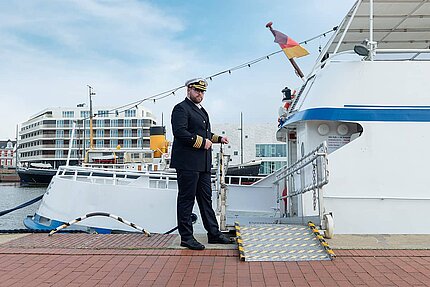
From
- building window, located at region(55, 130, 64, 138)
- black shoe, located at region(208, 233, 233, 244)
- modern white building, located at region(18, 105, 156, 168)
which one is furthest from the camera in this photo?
building window, located at region(55, 130, 64, 138)

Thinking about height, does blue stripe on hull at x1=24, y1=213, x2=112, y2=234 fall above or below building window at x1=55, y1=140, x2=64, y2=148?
below

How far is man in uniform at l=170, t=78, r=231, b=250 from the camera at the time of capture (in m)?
5.00

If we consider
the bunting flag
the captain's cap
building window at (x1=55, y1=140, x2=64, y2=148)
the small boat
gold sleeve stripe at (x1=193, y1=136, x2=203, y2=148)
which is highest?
building window at (x1=55, y1=140, x2=64, y2=148)

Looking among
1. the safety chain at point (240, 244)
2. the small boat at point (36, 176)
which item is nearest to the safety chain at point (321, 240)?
the safety chain at point (240, 244)

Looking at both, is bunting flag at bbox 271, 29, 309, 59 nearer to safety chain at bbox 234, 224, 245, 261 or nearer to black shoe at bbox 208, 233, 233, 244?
safety chain at bbox 234, 224, 245, 261

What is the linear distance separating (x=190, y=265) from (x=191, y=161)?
126cm

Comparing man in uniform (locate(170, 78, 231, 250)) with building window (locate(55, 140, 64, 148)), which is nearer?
man in uniform (locate(170, 78, 231, 250))

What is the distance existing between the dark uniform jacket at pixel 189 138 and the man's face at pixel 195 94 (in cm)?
6

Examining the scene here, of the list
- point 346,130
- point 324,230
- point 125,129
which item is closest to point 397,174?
point 346,130

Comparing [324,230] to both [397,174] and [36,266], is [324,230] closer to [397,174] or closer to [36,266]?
[397,174]

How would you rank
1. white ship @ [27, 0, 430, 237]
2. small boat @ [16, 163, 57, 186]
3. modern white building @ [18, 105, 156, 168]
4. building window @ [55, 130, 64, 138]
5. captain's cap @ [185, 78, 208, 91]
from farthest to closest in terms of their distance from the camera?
building window @ [55, 130, 64, 138]
modern white building @ [18, 105, 156, 168]
small boat @ [16, 163, 57, 186]
white ship @ [27, 0, 430, 237]
captain's cap @ [185, 78, 208, 91]

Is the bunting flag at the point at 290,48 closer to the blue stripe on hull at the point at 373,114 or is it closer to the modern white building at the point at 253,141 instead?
the blue stripe on hull at the point at 373,114

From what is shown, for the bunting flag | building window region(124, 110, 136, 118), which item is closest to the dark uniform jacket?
the bunting flag

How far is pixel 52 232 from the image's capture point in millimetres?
5996
